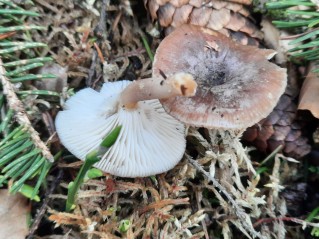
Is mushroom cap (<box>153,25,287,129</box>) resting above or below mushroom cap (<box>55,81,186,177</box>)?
above

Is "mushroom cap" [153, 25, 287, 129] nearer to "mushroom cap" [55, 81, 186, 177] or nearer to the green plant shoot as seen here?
"mushroom cap" [55, 81, 186, 177]

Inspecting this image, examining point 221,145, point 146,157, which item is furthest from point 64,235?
point 221,145

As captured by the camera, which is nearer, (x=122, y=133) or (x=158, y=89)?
(x=158, y=89)

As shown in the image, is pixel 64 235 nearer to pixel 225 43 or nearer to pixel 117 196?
pixel 117 196

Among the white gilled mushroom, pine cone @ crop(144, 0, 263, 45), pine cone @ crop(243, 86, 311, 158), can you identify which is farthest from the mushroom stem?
pine cone @ crop(243, 86, 311, 158)

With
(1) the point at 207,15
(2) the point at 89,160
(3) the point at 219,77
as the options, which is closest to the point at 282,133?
(3) the point at 219,77

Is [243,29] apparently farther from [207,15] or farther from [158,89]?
[158,89]

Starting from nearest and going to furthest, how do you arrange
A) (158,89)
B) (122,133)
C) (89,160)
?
(89,160), (158,89), (122,133)
